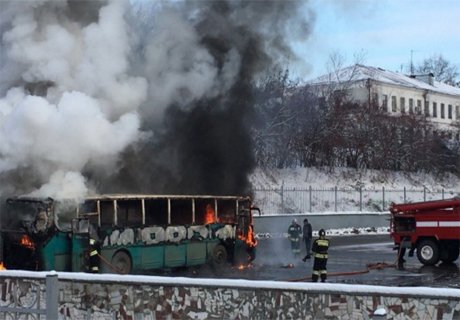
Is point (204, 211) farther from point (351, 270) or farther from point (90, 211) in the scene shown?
point (351, 270)

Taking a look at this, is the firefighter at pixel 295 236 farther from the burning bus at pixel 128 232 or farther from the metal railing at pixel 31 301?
the metal railing at pixel 31 301

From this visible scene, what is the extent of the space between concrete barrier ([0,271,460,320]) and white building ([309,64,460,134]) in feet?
141

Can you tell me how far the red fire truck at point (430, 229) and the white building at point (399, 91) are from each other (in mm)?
29035

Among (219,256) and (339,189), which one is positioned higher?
(339,189)

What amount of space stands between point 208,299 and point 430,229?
14.9 metres

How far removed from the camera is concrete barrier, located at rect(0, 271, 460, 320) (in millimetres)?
6043

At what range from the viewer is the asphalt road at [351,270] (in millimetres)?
16812

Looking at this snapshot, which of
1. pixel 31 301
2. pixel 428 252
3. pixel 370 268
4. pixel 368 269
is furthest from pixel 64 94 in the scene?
pixel 428 252

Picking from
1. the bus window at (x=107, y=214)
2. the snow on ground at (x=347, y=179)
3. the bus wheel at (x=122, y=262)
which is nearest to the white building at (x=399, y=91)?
the snow on ground at (x=347, y=179)

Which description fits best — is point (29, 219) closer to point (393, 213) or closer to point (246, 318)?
point (246, 318)

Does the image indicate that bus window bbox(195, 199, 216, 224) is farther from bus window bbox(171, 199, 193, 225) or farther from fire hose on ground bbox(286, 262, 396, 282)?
fire hose on ground bbox(286, 262, 396, 282)

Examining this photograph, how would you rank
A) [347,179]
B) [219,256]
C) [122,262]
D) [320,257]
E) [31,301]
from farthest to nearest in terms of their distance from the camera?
[347,179]
[219,256]
[122,262]
[320,257]
[31,301]

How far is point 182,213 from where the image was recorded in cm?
1836

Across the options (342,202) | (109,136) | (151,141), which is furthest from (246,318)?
(342,202)
